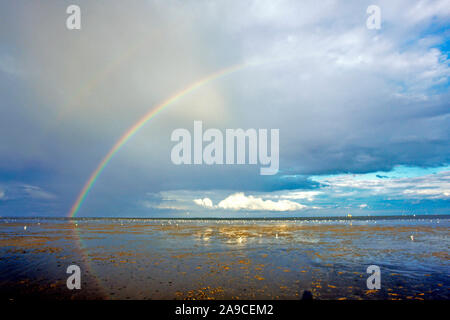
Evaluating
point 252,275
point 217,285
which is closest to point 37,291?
point 217,285

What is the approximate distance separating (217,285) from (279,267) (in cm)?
763

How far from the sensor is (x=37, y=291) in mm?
15195

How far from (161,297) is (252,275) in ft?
25.0

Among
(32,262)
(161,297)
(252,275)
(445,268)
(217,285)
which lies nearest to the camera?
(161,297)

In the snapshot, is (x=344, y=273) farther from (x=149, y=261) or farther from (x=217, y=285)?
(x=149, y=261)

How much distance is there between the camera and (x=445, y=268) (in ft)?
71.2

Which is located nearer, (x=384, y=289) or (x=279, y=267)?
(x=384, y=289)
